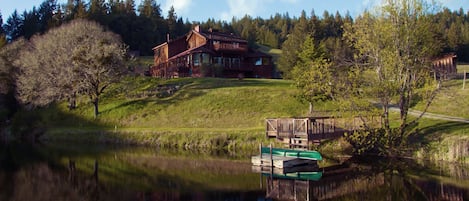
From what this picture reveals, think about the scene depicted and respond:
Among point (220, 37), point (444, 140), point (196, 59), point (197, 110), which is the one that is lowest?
point (444, 140)

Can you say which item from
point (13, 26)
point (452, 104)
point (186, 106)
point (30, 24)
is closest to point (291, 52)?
point (186, 106)

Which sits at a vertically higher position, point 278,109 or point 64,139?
point 278,109

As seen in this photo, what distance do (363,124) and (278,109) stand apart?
848 inches

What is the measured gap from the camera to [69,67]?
212ft

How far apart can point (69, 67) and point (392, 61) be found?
157ft

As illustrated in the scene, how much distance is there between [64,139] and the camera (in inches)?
2301

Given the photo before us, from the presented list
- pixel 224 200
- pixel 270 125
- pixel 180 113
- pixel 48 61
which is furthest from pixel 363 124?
pixel 48 61

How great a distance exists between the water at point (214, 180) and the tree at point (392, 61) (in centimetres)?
461

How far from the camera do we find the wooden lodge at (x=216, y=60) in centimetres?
8281

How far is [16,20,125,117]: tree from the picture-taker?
2512 inches

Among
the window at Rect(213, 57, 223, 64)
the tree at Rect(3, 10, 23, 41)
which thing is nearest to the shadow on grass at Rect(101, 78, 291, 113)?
the window at Rect(213, 57, 223, 64)

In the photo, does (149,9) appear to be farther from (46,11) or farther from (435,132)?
(435,132)

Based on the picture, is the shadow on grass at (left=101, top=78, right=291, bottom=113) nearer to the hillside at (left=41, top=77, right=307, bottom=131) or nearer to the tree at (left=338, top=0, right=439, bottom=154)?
the hillside at (left=41, top=77, right=307, bottom=131)

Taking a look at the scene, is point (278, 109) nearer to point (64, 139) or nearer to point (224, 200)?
point (64, 139)
